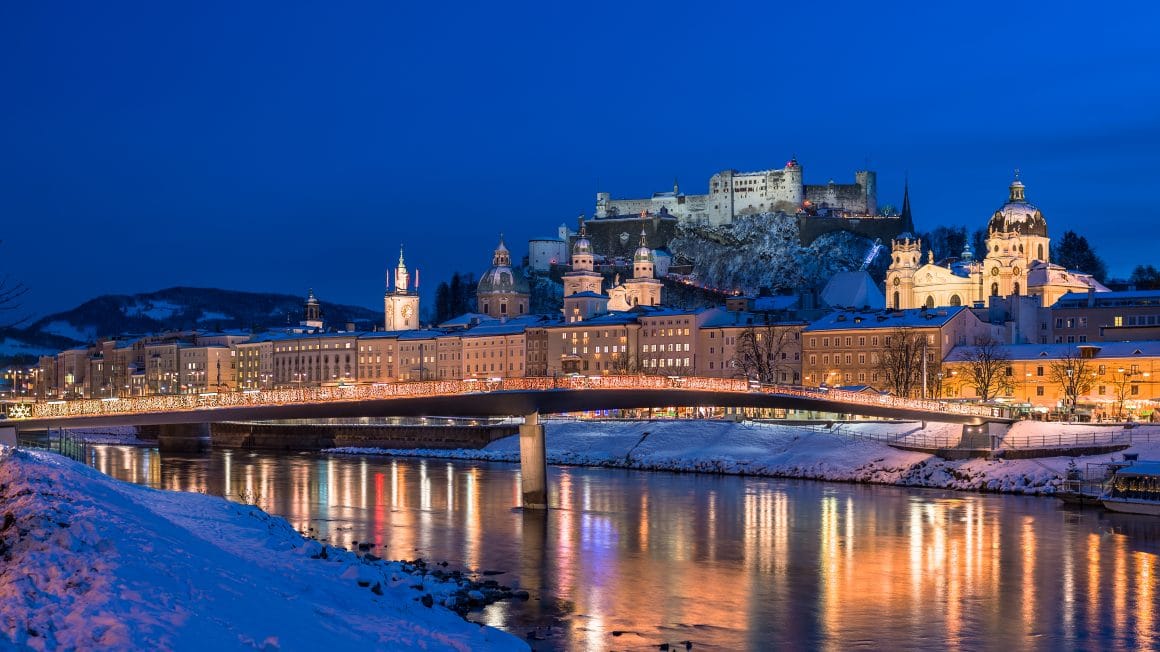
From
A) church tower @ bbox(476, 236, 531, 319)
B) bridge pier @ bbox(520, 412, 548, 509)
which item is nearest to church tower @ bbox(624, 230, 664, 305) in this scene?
church tower @ bbox(476, 236, 531, 319)

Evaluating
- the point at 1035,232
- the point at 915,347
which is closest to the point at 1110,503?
the point at 915,347

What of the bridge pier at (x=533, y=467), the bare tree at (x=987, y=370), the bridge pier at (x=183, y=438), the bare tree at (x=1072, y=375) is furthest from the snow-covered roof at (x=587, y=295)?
the bridge pier at (x=533, y=467)

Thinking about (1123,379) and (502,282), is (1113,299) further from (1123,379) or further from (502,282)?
(502,282)

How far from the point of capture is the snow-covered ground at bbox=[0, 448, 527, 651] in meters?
16.3

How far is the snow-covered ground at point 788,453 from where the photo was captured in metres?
53.8

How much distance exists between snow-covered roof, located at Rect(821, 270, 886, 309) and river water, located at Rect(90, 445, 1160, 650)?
254 feet

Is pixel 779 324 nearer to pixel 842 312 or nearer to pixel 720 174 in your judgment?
pixel 842 312

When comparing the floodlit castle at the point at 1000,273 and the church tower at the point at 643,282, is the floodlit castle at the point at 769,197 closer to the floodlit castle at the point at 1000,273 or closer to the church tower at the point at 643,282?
the church tower at the point at 643,282

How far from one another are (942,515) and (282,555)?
2596cm

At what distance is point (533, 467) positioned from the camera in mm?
46812

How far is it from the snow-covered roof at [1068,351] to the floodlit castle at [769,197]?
7478cm

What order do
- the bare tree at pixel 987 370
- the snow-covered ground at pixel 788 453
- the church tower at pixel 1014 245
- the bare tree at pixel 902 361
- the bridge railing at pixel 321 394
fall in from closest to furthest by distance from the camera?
the bridge railing at pixel 321 394
the snow-covered ground at pixel 788 453
the bare tree at pixel 987 370
the bare tree at pixel 902 361
the church tower at pixel 1014 245

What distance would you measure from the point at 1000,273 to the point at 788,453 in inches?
2334

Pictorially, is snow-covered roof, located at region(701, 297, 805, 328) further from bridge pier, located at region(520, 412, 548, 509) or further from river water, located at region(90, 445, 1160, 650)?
bridge pier, located at region(520, 412, 548, 509)
